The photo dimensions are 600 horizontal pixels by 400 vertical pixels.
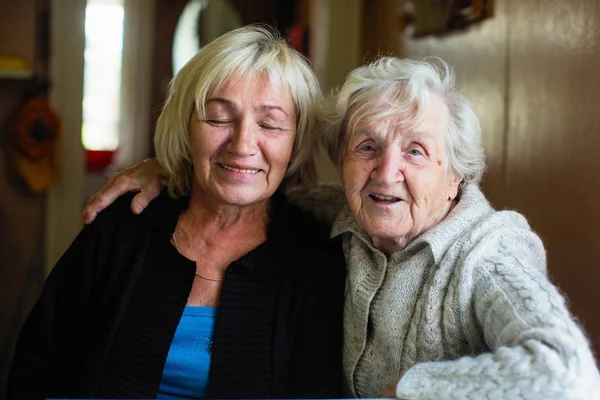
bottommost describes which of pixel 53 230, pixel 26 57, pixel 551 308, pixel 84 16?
pixel 53 230

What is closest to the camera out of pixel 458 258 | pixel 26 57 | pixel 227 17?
pixel 458 258

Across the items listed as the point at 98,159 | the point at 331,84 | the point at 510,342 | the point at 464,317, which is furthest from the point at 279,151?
the point at 98,159

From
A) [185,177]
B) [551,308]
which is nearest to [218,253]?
[185,177]

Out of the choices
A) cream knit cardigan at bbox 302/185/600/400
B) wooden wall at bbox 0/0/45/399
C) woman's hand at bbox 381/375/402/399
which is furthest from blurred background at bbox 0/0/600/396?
woman's hand at bbox 381/375/402/399

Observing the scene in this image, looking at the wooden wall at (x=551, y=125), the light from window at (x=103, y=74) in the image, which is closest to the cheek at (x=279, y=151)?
the wooden wall at (x=551, y=125)

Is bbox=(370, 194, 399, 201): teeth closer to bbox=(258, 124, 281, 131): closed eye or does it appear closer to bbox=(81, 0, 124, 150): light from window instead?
bbox=(258, 124, 281, 131): closed eye

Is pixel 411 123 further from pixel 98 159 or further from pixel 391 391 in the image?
pixel 98 159

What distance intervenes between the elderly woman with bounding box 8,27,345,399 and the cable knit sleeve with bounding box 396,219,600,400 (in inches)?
14.7

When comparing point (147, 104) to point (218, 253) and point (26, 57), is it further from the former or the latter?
point (218, 253)

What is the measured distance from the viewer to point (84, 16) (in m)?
3.23

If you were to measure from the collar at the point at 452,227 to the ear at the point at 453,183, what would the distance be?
2 cm

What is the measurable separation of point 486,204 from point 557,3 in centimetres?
66

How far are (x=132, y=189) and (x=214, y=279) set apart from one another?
0.34m

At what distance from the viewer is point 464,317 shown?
1296 millimetres
